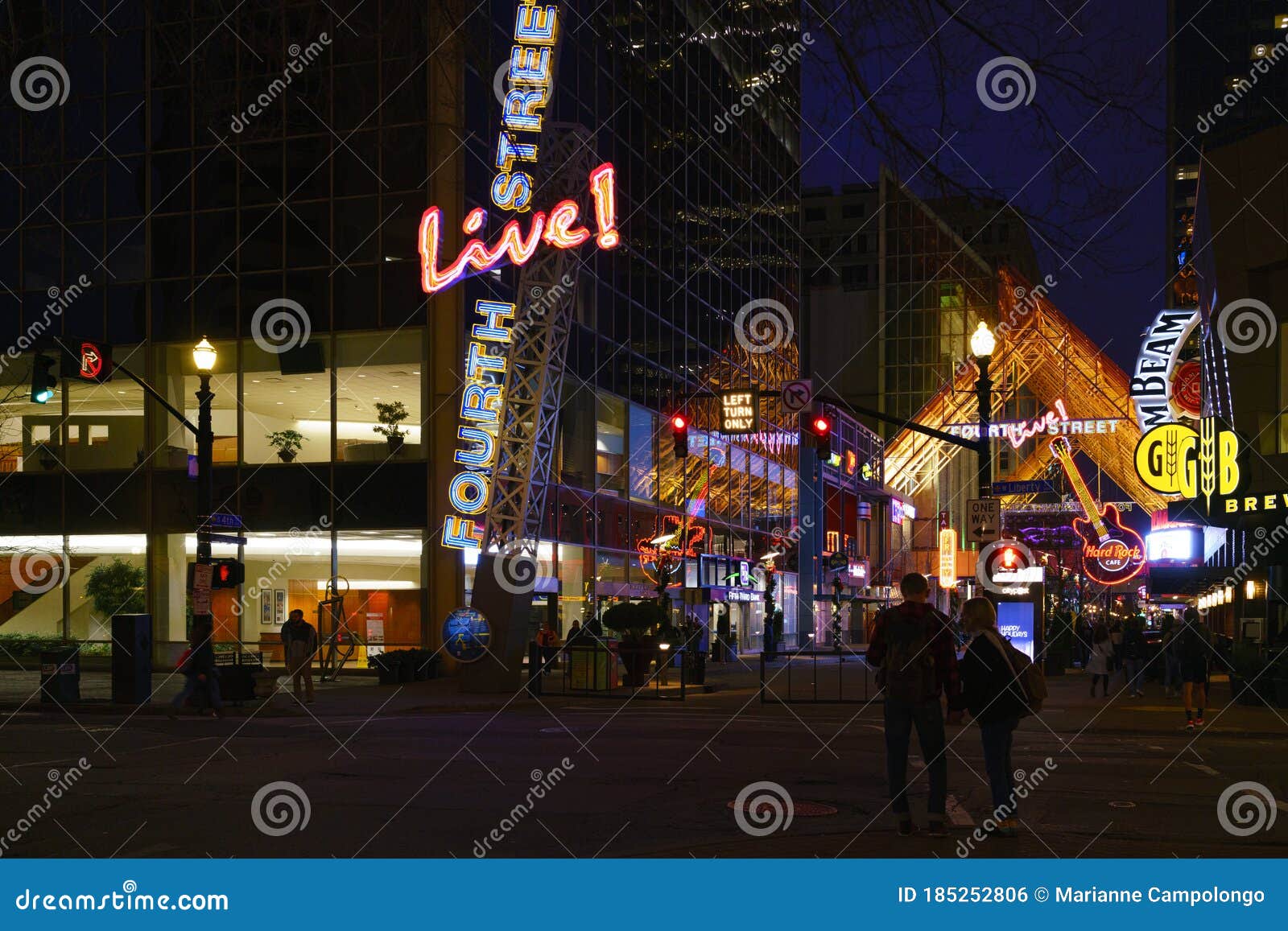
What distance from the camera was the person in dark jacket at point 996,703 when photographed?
1045 cm

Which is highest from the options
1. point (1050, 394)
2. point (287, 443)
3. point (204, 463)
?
point (1050, 394)

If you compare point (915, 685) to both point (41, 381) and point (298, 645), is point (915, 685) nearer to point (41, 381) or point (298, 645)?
point (41, 381)

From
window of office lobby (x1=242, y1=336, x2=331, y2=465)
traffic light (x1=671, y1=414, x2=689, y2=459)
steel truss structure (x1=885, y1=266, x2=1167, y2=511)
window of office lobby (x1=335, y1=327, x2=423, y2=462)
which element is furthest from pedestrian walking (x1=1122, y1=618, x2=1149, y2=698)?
window of office lobby (x1=242, y1=336, x2=331, y2=465)

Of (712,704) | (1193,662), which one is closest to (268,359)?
(712,704)

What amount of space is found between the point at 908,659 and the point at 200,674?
1644 centimetres

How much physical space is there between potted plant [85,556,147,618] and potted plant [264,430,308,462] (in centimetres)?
550

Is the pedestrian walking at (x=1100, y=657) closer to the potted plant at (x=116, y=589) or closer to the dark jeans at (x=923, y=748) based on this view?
the dark jeans at (x=923, y=748)

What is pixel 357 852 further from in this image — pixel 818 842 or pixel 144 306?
pixel 144 306

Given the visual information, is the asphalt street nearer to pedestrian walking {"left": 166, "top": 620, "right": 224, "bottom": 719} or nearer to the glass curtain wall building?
pedestrian walking {"left": 166, "top": 620, "right": 224, "bottom": 719}

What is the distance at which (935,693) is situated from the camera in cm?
1043

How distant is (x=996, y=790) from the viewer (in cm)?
1061

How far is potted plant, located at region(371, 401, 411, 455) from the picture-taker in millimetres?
37438

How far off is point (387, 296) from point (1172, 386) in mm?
20780

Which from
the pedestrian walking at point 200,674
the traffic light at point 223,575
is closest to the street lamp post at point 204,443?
the traffic light at point 223,575
